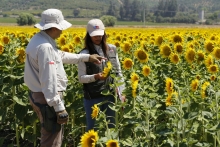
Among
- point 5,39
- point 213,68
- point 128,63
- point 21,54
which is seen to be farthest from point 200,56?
point 5,39

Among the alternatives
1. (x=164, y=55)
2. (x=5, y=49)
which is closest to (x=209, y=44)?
(x=164, y=55)

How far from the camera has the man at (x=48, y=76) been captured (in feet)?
10.8

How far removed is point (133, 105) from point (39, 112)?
33.3 inches

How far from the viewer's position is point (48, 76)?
10.7ft

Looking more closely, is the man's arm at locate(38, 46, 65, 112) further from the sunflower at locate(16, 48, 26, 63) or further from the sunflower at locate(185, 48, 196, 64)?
the sunflower at locate(185, 48, 196, 64)

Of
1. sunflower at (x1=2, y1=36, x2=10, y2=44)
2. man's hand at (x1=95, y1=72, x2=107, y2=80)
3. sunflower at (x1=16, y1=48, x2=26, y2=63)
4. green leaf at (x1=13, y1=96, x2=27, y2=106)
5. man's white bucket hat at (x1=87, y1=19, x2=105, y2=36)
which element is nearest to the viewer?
man's hand at (x1=95, y1=72, x2=107, y2=80)

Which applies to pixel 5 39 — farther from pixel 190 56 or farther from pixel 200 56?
pixel 200 56

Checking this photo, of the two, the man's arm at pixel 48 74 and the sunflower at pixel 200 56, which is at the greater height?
the man's arm at pixel 48 74

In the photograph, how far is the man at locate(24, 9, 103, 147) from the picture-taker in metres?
3.29

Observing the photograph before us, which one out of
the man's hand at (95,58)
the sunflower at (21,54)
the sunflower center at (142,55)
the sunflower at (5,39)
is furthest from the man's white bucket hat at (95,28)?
the sunflower at (5,39)

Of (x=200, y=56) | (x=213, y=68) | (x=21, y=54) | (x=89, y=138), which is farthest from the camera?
(x=200, y=56)

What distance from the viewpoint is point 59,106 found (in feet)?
11.0

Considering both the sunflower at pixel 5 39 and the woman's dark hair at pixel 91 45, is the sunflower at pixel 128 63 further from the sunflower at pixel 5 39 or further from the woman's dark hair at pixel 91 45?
the sunflower at pixel 5 39

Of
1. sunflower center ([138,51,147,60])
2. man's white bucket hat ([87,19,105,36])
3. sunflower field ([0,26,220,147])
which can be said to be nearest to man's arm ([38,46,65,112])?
sunflower field ([0,26,220,147])
